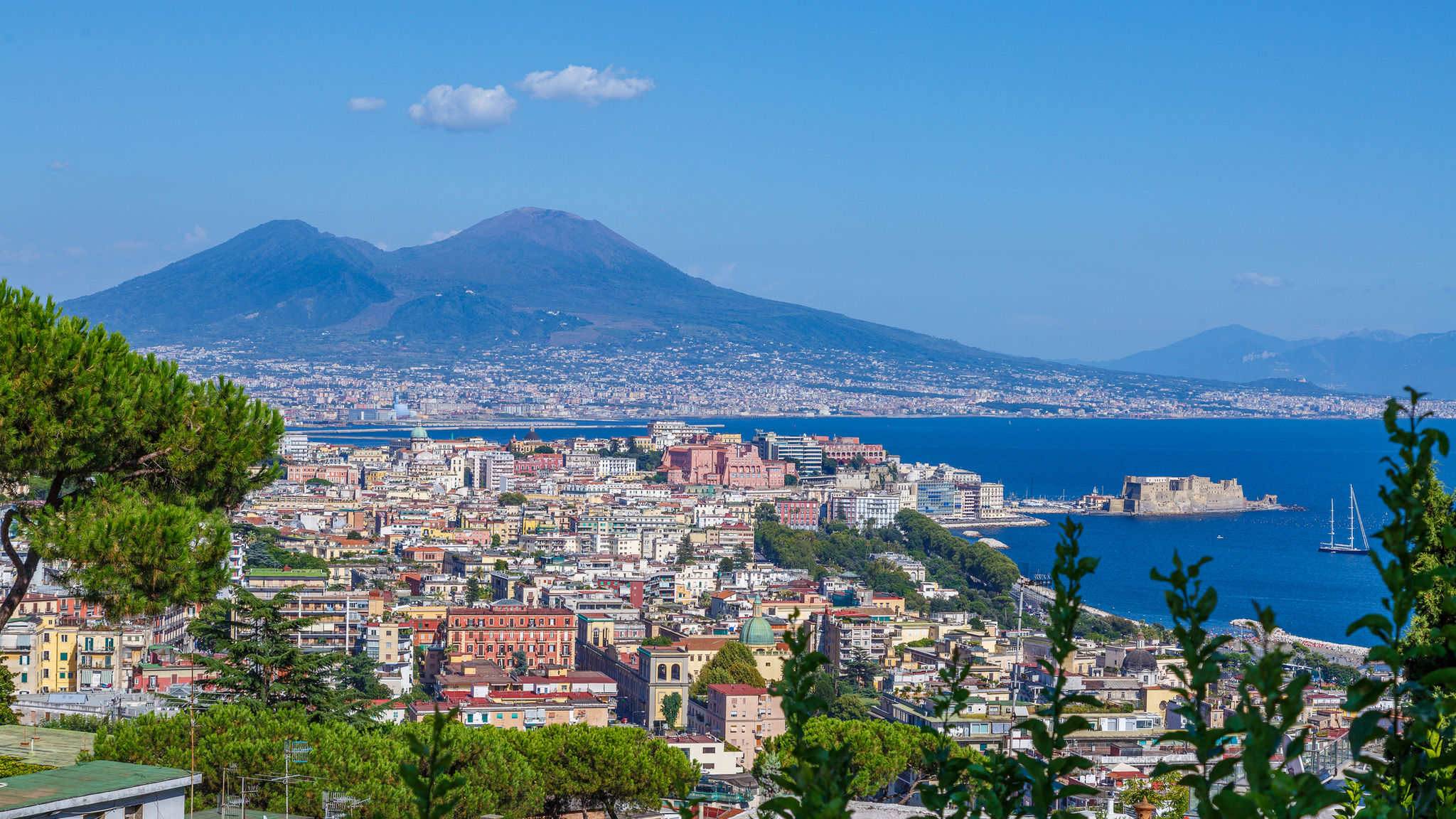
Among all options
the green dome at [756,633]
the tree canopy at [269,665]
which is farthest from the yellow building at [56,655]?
the green dome at [756,633]

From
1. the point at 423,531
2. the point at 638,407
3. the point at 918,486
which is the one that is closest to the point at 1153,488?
the point at 918,486

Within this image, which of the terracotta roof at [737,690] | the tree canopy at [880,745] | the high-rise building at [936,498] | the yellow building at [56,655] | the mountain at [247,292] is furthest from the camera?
the mountain at [247,292]

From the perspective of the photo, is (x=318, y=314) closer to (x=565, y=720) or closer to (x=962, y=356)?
(x=962, y=356)

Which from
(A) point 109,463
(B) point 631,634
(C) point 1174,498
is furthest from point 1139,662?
(C) point 1174,498

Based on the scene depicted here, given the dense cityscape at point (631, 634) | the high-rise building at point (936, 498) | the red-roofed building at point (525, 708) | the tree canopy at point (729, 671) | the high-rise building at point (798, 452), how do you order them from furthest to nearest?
1. the high-rise building at point (798, 452)
2. the high-rise building at point (936, 498)
3. the tree canopy at point (729, 671)
4. the red-roofed building at point (525, 708)
5. the dense cityscape at point (631, 634)

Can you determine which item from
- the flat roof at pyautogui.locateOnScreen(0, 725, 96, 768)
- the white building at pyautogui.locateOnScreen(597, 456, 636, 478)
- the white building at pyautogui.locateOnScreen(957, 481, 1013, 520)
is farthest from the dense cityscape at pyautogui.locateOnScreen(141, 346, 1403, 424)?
the flat roof at pyautogui.locateOnScreen(0, 725, 96, 768)

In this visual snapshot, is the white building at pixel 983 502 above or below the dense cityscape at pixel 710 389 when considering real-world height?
below

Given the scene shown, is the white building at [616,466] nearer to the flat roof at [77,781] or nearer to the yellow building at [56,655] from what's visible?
the yellow building at [56,655]
